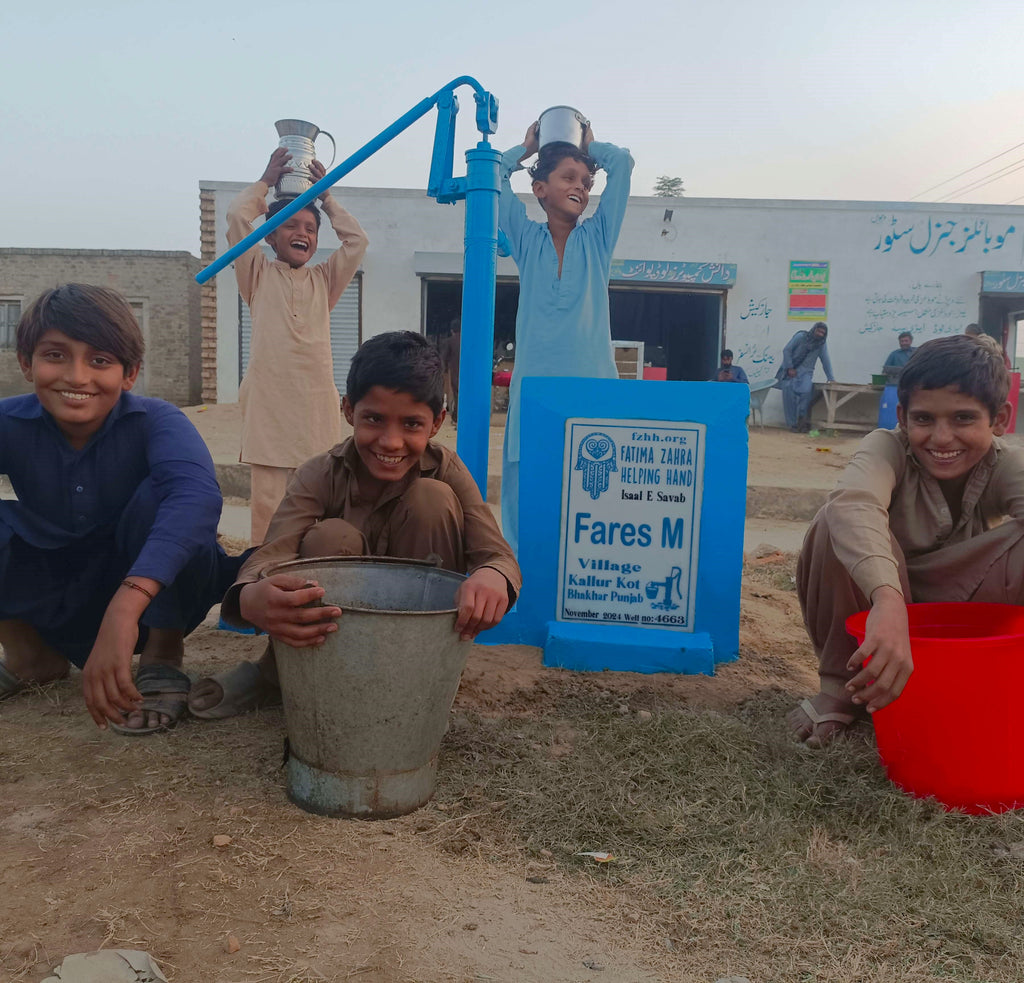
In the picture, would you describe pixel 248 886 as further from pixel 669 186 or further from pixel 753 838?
pixel 669 186

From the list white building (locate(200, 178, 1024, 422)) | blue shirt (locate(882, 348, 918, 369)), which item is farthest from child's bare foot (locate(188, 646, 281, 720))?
blue shirt (locate(882, 348, 918, 369))

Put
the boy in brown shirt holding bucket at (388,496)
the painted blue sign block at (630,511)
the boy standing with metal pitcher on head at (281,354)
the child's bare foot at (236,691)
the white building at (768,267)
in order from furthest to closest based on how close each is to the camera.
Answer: the white building at (768,267)
the boy standing with metal pitcher on head at (281,354)
the painted blue sign block at (630,511)
the child's bare foot at (236,691)
the boy in brown shirt holding bucket at (388,496)

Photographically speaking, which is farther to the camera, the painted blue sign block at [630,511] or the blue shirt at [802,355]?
the blue shirt at [802,355]

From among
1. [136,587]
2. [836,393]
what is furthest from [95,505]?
[836,393]

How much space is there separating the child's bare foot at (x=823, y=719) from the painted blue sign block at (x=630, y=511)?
0.59 metres

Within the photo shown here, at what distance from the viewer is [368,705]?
1.65 m

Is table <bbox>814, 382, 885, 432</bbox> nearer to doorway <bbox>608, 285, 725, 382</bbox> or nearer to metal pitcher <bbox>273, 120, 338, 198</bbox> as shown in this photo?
doorway <bbox>608, 285, 725, 382</bbox>

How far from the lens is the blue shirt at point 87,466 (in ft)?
7.04

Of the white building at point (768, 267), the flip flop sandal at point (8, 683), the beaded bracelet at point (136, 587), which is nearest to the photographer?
the beaded bracelet at point (136, 587)

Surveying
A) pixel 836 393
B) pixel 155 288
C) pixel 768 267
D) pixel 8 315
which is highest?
pixel 768 267

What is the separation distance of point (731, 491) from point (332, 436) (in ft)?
5.28

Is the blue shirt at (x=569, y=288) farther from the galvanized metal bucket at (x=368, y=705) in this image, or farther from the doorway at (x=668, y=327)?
the doorway at (x=668, y=327)

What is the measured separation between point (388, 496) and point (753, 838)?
114 cm

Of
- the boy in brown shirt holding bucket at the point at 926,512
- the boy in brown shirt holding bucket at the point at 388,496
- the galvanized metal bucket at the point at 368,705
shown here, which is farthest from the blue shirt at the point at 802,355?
the galvanized metal bucket at the point at 368,705
